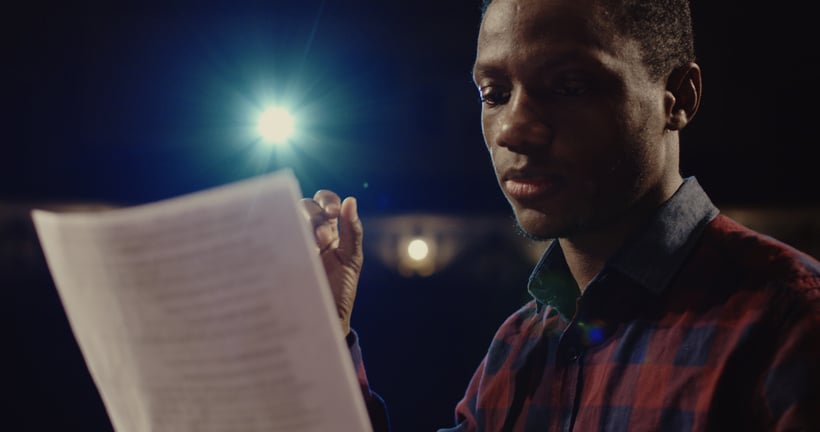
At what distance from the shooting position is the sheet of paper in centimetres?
51

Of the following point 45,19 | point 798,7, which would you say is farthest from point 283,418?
point 798,7

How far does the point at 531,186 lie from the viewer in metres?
0.95

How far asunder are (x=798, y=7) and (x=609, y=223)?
9.21 feet

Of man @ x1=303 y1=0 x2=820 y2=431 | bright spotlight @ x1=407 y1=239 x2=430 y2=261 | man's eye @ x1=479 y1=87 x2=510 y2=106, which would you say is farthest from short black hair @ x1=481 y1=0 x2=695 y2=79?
bright spotlight @ x1=407 y1=239 x2=430 y2=261

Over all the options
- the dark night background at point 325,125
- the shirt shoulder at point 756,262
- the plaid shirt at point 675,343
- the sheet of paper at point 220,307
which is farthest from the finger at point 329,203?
the dark night background at point 325,125

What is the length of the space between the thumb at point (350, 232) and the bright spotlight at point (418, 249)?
448cm

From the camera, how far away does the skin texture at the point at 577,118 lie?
0.92m

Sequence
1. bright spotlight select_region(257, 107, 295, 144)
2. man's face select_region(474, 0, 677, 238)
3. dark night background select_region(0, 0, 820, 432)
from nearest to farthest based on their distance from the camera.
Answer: man's face select_region(474, 0, 677, 238) < dark night background select_region(0, 0, 820, 432) < bright spotlight select_region(257, 107, 295, 144)

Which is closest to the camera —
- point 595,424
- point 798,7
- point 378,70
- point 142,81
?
point 595,424

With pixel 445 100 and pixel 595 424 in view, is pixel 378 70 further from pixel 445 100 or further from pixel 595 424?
pixel 595 424

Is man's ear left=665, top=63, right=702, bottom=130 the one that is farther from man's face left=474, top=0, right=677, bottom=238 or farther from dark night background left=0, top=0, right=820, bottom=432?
dark night background left=0, top=0, right=820, bottom=432

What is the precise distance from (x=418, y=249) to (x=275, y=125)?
2183 mm

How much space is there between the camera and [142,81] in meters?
3.50

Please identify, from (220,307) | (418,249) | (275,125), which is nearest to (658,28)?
(220,307)
